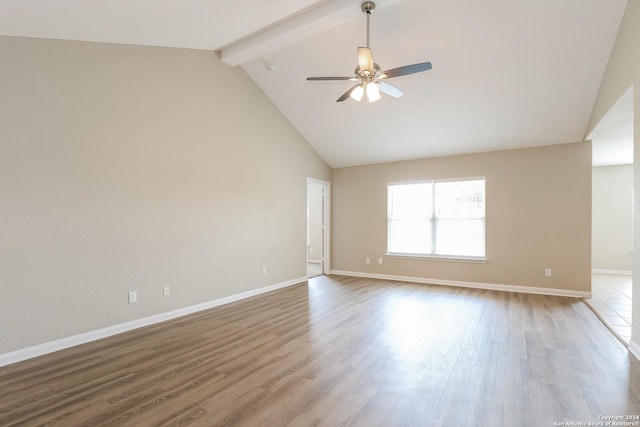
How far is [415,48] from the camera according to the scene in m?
3.86

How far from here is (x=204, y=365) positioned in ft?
8.76

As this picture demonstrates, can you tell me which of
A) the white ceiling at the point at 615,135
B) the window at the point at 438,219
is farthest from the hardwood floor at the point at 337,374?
the white ceiling at the point at 615,135

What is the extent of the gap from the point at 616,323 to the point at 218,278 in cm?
504

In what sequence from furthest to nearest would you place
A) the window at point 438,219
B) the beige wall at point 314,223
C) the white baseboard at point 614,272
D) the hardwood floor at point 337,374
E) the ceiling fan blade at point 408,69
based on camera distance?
the beige wall at point 314,223, the white baseboard at point 614,272, the window at point 438,219, the ceiling fan blade at point 408,69, the hardwood floor at point 337,374

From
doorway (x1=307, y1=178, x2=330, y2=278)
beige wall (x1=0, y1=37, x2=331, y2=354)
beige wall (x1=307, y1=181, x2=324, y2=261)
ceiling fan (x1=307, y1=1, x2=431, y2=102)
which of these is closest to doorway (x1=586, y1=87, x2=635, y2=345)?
ceiling fan (x1=307, y1=1, x2=431, y2=102)

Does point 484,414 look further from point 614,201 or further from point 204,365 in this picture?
point 614,201

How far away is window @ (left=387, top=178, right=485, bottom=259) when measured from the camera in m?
5.81

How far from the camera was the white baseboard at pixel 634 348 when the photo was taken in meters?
2.72

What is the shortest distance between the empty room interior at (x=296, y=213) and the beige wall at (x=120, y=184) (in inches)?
0.8

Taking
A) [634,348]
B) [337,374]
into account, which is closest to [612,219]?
[634,348]

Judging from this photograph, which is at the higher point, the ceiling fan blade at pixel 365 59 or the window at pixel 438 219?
the ceiling fan blade at pixel 365 59

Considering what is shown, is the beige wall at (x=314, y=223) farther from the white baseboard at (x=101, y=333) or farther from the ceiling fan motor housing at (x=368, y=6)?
the ceiling fan motor housing at (x=368, y=6)

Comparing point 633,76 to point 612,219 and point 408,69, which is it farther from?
point 612,219

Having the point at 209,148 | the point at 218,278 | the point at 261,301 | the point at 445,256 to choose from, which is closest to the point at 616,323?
the point at 445,256
